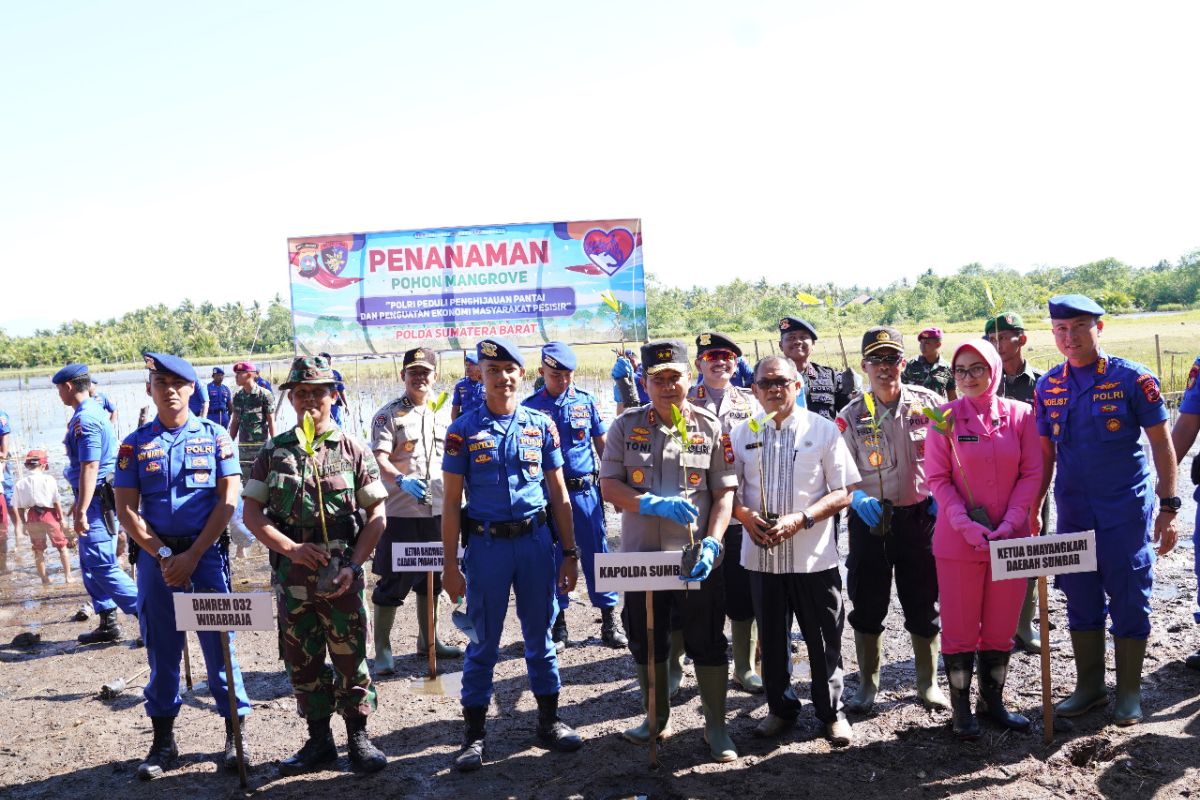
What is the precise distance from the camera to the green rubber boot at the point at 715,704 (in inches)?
176

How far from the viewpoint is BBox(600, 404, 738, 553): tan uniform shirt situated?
4.46 meters

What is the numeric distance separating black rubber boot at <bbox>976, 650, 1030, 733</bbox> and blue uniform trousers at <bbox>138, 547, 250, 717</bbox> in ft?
12.8

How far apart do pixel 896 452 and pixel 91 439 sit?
227 inches

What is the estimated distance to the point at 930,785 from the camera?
160 inches

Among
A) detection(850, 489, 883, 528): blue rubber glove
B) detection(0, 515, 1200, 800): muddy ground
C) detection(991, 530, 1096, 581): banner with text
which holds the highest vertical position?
detection(850, 489, 883, 528): blue rubber glove

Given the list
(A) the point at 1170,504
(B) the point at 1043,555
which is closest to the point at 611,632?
(B) the point at 1043,555

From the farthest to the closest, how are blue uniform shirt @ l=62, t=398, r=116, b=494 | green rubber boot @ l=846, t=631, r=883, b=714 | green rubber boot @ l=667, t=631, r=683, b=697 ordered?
blue uniform shirt @ l=62, t=398, r=116, b=494, green rubber boot @ l=667, t=631, r=683, b=697, green rubber boot @ l=846, t=631, r=883, b=714

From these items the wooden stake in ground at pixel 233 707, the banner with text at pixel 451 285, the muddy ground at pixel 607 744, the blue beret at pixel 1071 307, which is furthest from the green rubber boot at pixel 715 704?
the banner with text at pixel 451 285

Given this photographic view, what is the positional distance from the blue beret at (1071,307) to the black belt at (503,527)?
2911 mm

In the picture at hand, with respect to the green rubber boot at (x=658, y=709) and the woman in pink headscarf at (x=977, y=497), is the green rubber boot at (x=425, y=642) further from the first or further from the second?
the woman in pink headscarf at (x=977, y=497)

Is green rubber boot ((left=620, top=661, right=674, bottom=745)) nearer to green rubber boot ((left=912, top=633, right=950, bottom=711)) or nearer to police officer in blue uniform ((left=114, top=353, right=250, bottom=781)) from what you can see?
green rubber boot ((left=912, top=633, right=950, bottom=711))

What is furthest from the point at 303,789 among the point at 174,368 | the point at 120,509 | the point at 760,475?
→ the point at 760,475

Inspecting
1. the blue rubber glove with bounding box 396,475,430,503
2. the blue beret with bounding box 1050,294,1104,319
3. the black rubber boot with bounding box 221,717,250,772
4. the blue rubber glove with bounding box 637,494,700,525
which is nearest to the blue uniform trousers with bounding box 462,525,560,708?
the blue rubber glove with bounding box 637,494,700,525

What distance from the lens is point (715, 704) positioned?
14.8ft
